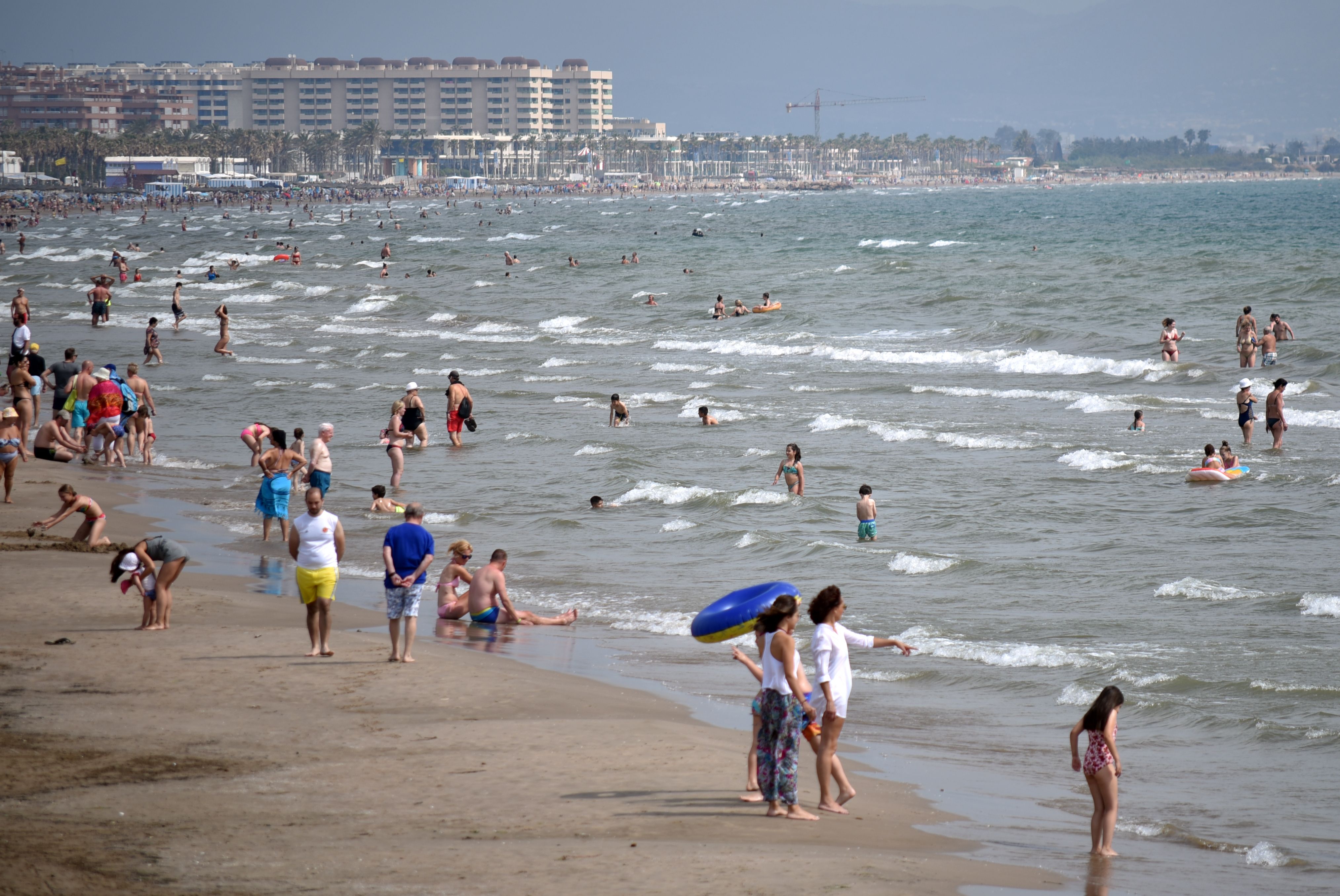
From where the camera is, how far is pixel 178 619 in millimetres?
11781

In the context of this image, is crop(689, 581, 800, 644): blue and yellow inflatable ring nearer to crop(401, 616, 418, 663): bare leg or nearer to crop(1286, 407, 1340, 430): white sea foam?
crop(401, 616, 418, 663): bare leg

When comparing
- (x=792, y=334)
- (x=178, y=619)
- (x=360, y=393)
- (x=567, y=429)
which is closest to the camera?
(x=178, y=619)

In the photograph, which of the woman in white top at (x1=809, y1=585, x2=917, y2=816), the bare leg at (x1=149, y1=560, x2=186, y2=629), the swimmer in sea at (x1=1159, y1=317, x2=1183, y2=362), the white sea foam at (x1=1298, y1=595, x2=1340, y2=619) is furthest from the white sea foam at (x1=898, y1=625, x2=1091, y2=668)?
the swimmer in sea at (x1=1159, y1=317, x2=1183, y2=362)

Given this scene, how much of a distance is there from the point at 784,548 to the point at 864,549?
3.18 ft

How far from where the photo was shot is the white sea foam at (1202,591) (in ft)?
44.1

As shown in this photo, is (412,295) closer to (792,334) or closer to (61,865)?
(792,334)

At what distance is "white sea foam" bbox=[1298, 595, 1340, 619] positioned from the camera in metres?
12.7

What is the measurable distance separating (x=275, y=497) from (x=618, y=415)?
33.8 ft

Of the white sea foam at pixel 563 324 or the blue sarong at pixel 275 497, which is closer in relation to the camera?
the blue sarong at pixel 275 497

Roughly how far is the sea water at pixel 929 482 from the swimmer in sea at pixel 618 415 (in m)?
0.53

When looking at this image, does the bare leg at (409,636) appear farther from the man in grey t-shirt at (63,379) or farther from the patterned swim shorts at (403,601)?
the man in grey t-shirt at (63,379)

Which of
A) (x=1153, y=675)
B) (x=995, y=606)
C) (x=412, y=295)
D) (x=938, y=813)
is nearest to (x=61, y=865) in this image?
(x=938, y=813)

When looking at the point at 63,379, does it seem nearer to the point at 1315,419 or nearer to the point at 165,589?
the point at 165,589

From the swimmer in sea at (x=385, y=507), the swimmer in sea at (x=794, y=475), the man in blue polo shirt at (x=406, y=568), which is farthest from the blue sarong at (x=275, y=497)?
the swimmer in sea at (x=794, y=475)
